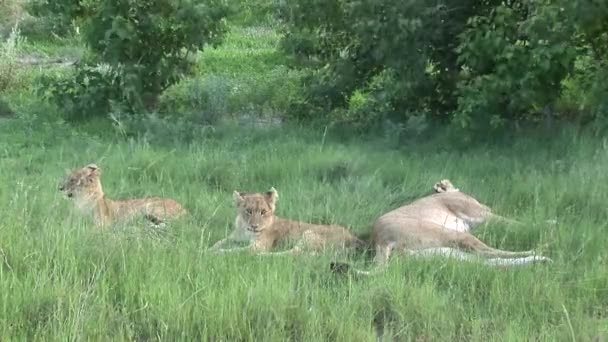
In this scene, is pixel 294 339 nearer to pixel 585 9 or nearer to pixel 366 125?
pixel 585 9

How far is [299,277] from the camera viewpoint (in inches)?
215

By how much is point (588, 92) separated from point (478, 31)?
1.29 meters

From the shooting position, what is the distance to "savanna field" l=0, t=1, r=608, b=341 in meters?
4.88

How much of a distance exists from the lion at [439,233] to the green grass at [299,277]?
19 centimetres

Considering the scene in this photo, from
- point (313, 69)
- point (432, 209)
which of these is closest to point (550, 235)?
point (432, 209)

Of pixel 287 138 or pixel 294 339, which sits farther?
pixel 287 138

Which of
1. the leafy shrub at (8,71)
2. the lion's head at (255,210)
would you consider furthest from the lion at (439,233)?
the leafy shrub at (8,71)

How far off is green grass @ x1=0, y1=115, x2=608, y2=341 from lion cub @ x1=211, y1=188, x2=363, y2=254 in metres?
0.22

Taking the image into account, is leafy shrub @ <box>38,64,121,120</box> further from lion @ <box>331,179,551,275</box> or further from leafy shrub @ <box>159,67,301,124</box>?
lion @ <box>331,179,551,275</box>

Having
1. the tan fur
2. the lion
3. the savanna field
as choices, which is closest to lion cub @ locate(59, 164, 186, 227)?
the savanna field

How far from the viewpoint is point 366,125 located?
38.3 ft

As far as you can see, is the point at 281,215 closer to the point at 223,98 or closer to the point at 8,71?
the point at 223,98

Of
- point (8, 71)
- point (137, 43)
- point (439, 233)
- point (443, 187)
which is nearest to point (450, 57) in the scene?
point (443, 187)

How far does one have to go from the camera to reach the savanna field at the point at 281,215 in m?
4.88
